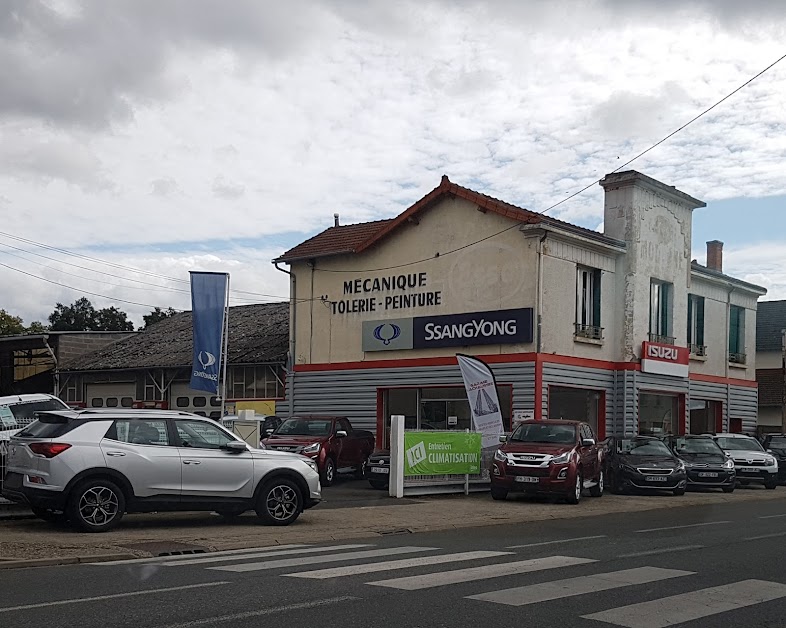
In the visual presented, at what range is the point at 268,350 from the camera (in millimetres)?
37531

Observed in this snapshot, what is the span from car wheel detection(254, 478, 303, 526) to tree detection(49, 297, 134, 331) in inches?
2676

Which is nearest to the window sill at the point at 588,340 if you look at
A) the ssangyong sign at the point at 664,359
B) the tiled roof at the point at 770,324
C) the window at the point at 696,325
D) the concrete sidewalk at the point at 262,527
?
the ssangyong sign at the point at 664,359

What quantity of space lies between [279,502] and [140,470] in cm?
223

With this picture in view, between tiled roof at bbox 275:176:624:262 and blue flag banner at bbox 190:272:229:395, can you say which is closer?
blue flag banner at bbox 190:272:229:395

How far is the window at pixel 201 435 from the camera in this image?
14296mm

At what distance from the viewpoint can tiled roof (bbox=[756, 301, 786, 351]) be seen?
49.9 m

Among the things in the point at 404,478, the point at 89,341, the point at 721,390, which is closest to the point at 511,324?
the point at 404,478

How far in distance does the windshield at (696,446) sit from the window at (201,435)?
52.1 feet

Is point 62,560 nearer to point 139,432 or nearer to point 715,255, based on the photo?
point 139,432

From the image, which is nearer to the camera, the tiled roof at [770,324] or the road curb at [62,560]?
the road curb at [62,560]

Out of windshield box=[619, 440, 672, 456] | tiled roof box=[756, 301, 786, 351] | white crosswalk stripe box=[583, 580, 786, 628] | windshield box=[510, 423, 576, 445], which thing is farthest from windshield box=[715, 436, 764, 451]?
tiled roof box=[756, 301, 786, 351]

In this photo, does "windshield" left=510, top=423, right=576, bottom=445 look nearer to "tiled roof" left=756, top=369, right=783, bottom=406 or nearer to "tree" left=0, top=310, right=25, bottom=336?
"tiled roof" left=756, top=369, right=783, bottom=406

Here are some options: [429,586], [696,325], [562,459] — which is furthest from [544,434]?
[696,325]

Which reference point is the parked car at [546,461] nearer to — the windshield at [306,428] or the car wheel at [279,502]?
the windshield at [306,428]
